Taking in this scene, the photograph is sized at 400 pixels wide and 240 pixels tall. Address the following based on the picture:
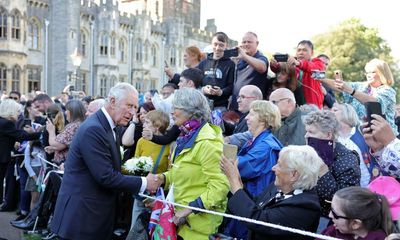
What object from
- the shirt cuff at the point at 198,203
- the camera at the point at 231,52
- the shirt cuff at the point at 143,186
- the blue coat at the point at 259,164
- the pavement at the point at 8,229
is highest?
the camera at the point at 231,52

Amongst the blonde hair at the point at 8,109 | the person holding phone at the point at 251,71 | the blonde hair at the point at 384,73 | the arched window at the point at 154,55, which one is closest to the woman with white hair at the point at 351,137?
the blonde hair at the point at 384,73

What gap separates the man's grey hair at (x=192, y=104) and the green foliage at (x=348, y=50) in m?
38.6

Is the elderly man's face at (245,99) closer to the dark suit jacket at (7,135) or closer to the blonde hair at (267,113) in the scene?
the blonde hair at (267,113)

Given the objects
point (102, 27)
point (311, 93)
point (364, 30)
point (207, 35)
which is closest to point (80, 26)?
point (102, 27)

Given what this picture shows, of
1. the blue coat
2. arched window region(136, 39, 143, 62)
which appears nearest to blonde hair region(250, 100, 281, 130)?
the blue coat

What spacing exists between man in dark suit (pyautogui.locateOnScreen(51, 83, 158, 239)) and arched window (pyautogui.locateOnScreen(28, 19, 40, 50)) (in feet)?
123

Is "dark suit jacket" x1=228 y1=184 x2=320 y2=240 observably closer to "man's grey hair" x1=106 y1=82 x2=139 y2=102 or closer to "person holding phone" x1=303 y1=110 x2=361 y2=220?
"person holding phone" x1=303 y1=110 x2=361 y2=220

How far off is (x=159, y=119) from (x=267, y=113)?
6.43ft

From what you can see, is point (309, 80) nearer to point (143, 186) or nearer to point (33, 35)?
point (143, 186)

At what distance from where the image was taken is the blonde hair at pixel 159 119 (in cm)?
605

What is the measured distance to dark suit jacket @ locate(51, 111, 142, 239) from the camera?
4.22 metres

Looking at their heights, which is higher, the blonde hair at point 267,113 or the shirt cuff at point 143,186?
the blonde hair at point 267,113

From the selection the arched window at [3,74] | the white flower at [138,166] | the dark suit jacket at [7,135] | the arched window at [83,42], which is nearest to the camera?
the white flower at [138,166]

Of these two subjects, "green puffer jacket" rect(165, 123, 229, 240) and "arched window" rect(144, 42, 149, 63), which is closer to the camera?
"green puffer jacket" rect(165, 123, 229, 240)
